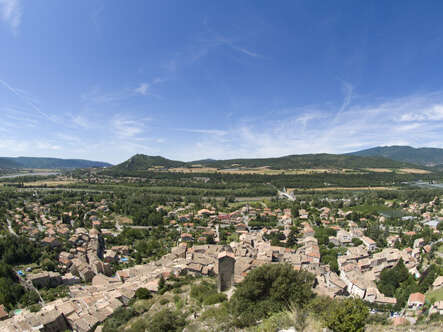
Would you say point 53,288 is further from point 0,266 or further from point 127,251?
point 127,251

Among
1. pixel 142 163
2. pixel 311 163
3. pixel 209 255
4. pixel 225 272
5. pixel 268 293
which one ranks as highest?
pixel 142 163

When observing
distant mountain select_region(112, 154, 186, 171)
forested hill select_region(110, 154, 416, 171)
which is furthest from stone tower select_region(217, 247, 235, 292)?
distant mountain select_region(112, 154, 186, 171)

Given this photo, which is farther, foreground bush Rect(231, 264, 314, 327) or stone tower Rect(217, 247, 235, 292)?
stone tower Rect(217, 247, 235, 292)

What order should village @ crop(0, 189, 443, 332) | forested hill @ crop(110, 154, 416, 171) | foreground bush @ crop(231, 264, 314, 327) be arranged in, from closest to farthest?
1. foreground bush @ crop(231, 264, 314, 327)
2. village @ crop(0, 189, 443, 332)
3. forested hill @ crop(110, 154, 416, 171)

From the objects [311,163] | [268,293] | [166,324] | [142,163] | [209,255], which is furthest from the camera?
[142,163]

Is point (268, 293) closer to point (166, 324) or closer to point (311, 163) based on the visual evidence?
point (166, 324)

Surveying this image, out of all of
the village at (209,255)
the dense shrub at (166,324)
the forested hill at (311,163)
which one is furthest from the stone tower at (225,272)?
the forested hill at (311,163)

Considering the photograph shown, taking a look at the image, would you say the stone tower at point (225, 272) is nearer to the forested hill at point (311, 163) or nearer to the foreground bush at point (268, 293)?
the foreground bush at point (268, 293)

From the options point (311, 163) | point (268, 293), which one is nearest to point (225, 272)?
point (268, 293)

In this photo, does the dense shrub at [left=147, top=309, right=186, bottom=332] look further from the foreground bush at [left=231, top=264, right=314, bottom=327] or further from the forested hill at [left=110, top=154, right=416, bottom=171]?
the forested hill at [left=110, top=154, right=416, bottom=171]
